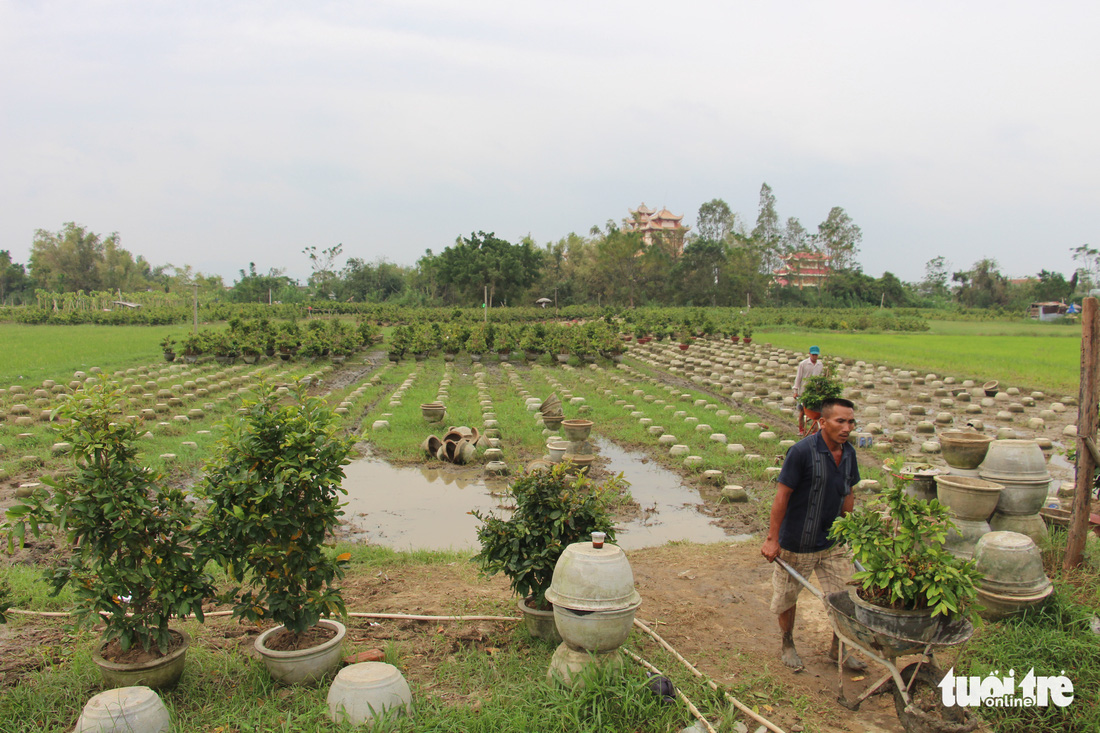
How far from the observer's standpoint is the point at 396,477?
8.71 meters

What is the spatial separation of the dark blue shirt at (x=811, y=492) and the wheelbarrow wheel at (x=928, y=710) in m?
0.79

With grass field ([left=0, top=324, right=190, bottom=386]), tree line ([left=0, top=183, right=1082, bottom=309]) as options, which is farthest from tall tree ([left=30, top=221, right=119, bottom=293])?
grass field ([left=0, top=324, right=190, bottom=386])

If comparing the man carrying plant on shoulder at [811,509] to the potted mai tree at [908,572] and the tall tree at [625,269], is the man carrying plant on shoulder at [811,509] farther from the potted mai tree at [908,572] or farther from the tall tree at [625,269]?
the tall tree at [625,269]

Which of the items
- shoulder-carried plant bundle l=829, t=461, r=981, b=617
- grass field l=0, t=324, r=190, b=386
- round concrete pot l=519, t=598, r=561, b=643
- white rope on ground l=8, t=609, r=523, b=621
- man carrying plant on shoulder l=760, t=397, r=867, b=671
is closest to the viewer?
shoulder-carried plant bundle l=829, t=461, r=981, b=617

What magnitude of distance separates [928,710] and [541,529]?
82.5 inches

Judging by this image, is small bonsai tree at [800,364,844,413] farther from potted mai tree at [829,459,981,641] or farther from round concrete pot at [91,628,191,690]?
round concrete pot at [91,628,191,690]

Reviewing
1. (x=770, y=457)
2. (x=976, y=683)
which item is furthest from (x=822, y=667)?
(x=770, y=457)

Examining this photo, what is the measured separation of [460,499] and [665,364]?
13.5 m

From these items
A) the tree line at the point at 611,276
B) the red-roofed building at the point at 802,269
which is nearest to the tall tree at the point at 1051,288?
Result: the tree line at the point at 611,276

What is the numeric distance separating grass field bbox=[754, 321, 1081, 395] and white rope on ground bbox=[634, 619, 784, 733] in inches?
538

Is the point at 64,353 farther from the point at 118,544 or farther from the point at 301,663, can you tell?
the point at 301,663

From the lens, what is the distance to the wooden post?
4.34 m

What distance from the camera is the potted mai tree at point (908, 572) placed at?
300 centimetres

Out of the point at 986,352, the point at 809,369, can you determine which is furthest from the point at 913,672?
the point at 986,352
